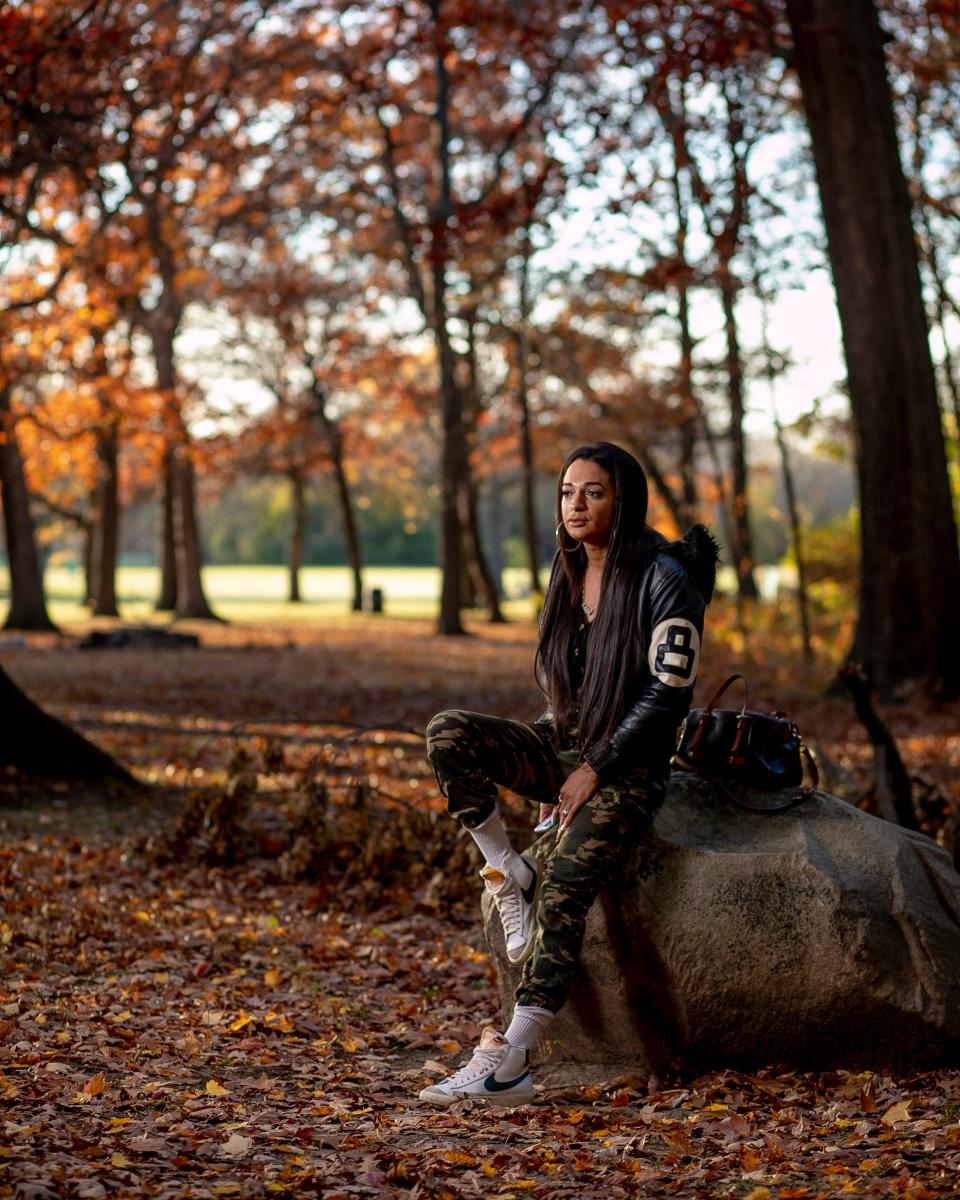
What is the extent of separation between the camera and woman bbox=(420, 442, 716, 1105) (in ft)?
15.2

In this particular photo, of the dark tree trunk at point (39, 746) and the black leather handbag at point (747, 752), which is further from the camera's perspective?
the dark tree trunk at point (39, 746)

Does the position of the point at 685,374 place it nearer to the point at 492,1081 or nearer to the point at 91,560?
the point at 492,1081

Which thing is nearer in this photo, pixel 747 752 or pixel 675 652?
pixel 675 652

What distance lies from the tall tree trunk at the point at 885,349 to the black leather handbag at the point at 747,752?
333 inches

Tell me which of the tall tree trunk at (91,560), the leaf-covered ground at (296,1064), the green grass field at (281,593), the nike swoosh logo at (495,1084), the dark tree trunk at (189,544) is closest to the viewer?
the leaf-covered ground at (296,1064)

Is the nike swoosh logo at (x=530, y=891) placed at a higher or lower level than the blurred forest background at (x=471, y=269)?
lower

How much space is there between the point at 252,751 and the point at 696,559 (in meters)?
7.40

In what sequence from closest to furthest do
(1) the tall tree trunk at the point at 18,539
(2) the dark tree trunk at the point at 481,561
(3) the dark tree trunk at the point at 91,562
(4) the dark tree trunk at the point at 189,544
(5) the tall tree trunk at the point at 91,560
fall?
(1) the tall tree trunk at the point at 18,539
(4) the dark tree trunk at the point at 189,544
(2) the dark tree trunk at the point at 481,561
(5) the tall tree trunk at the point at 91,560
(3) the dark tree trunk at the point at 91,562

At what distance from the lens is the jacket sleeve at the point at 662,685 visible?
184 inches

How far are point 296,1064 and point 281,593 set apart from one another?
192 feet

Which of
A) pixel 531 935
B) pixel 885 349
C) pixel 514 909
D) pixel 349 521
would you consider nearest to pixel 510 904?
pixel 514 909

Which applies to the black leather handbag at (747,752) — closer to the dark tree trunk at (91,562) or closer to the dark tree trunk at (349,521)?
the dark tree trunk at (349,521)

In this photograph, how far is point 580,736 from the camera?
498 cm

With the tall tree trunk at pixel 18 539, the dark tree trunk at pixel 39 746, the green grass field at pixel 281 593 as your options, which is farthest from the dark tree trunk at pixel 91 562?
the dark tree trunk at pixel 39 746
